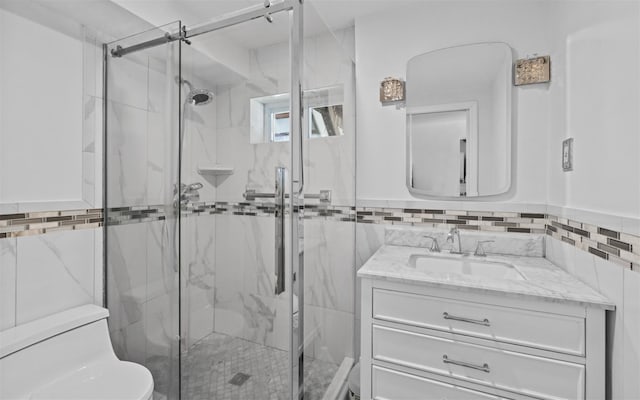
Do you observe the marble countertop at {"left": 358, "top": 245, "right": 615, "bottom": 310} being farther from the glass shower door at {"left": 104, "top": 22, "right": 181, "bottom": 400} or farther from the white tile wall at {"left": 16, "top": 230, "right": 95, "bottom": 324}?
the white tile wall at {"left": 16, "top": 230, "right": 95, "bottom": 324}

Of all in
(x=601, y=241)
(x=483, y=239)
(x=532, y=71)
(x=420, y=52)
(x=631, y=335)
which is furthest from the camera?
(x=420, y=52)

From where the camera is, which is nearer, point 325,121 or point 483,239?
point 325,121

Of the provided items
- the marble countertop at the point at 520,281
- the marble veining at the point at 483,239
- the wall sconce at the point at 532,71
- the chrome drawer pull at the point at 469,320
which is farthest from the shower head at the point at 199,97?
the wall sconce at the point at 532,71

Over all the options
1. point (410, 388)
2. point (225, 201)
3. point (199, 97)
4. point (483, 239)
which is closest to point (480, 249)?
point (483, 239)

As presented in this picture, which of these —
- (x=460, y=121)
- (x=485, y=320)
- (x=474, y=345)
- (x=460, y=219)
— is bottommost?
(x=474, y=345)

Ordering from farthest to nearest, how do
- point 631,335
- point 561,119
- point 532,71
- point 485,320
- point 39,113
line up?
1. point 532,71
2. point 561,119
3. point 39,113
4. point 485,320
5. point 631,335

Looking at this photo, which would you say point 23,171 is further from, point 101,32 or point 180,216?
point 101,32

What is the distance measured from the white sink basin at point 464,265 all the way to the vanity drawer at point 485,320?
0.88 feet

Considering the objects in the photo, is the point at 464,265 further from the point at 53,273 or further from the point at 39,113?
the point at 39,113

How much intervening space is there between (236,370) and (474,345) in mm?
1035

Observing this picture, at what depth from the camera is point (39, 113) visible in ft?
4.40

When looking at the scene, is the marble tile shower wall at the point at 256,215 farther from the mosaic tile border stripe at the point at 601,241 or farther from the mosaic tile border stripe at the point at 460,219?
the mosaic tile border stripe at the point at 601,241

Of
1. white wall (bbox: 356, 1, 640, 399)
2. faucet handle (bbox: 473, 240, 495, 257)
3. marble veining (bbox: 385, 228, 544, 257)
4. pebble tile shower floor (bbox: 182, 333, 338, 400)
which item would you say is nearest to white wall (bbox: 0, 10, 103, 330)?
pebble tile shower floor (bbox: 182, 333, 338, 400)

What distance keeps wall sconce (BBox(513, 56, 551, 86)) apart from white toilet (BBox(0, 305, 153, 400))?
2.31m
